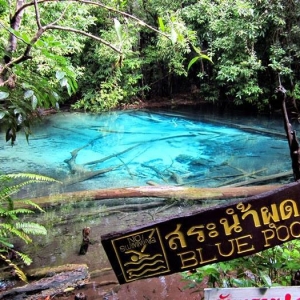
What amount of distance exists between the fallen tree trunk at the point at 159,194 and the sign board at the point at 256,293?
3279 mm

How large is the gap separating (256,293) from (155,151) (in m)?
6.22

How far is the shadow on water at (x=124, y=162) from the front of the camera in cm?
353

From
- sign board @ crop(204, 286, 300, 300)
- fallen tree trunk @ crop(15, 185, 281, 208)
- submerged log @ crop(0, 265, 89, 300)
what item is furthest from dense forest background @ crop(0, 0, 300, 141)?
sign board @ crop(204, 286, 300, 300)

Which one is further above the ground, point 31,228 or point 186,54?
point 186,54

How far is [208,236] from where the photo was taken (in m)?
1.19

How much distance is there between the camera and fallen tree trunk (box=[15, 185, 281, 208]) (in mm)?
4418

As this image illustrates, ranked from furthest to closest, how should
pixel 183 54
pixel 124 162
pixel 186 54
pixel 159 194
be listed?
pixel 186 54, pixel 183 54, pixel 124 162, pixel 159 194

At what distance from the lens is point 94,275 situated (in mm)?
2873

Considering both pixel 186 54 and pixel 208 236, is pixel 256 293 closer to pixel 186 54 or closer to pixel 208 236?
pixel 208 236

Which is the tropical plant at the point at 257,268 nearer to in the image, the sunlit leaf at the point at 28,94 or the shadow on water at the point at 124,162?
the sunlit leaf at the point at 28,94


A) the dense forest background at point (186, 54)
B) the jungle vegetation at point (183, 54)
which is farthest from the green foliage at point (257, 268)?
the dense forest background at point (186, 54)

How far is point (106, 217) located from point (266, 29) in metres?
8.18

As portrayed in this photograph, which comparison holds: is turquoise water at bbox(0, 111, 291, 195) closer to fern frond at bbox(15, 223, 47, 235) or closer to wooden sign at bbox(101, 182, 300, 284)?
fern frond at bbox(15, 223, 47, 235)

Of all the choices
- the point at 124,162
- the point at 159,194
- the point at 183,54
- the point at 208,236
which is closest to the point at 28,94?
the point at 208,236
